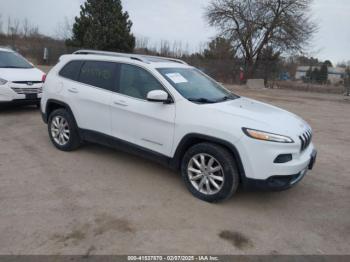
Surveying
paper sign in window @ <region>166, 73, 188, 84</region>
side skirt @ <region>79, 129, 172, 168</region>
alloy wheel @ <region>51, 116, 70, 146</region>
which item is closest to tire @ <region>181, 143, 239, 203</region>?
side skirt @ <region>79, 129, 172, 168</region>

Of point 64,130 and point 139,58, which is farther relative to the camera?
point 64,130

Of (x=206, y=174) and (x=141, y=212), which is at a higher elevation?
(x=206, y=174)

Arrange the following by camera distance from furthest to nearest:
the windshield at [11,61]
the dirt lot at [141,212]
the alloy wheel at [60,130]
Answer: the windshield at [11,61] → the alloy wheel at [60,130] → the dirt lot at [141,212]

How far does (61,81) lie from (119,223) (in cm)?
319

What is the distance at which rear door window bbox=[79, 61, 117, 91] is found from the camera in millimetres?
5062

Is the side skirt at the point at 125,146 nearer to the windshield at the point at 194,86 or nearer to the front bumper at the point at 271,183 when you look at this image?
the windshield at the point at 194,86

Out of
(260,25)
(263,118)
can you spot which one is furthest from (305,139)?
(260,25)

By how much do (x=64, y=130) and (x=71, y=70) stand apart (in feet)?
3.46

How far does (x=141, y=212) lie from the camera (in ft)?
12.5

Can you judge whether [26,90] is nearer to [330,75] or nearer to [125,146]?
[125,146]

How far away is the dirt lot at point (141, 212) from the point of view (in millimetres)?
3234

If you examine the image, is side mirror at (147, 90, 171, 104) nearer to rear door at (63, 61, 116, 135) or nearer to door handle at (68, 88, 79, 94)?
rear door at (63, 61, 116, 135)

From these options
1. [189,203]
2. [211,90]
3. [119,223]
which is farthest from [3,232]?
[211,90]

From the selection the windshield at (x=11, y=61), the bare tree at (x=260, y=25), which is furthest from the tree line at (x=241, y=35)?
the windshield at (x=11, y=61)
